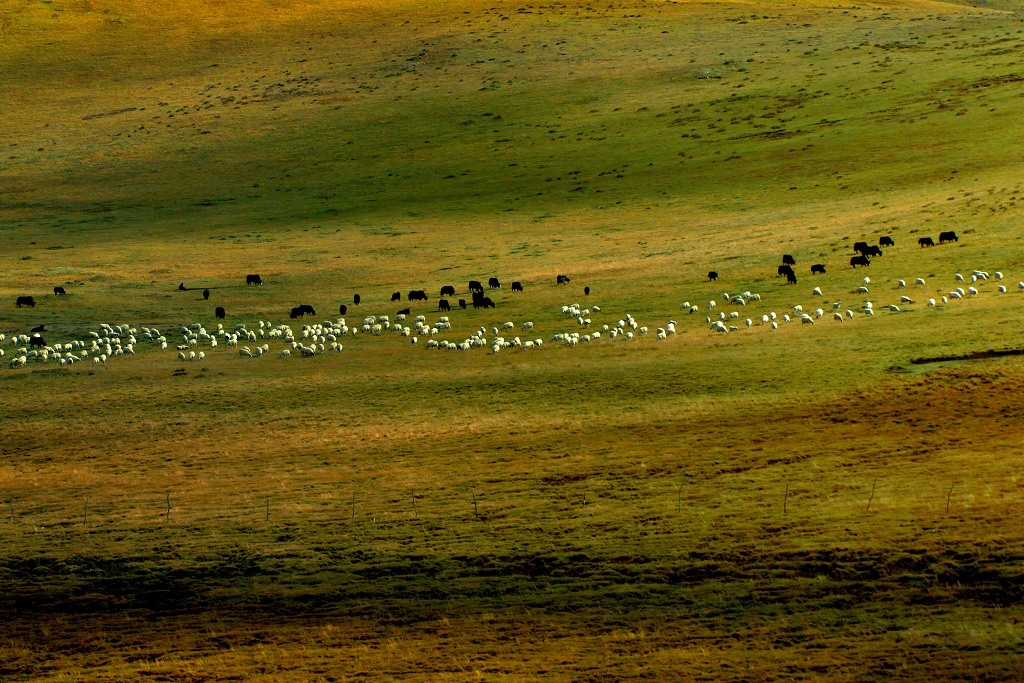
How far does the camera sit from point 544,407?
37.8 m

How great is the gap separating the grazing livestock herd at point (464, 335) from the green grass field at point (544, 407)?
501mm

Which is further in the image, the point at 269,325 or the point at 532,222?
the point at 532,222

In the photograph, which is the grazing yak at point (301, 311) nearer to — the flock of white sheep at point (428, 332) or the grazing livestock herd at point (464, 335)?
the grazing livestock herd at point (464, 335)

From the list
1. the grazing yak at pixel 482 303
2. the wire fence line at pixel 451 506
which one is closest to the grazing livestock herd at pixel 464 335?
the grazing yak at pixel 482 303

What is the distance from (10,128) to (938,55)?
70463 millimetres

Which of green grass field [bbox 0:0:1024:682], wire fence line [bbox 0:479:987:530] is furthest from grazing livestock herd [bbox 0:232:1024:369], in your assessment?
wire fence line [bbox 0:479:987:530]

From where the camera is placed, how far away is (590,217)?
7412 centimetres

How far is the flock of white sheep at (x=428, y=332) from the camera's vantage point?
4575cm

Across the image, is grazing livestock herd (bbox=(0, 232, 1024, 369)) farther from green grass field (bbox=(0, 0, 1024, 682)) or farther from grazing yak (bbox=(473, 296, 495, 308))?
green grass field (bbox=(0, 0, 1024, 682))

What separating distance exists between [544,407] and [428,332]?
38.4ft

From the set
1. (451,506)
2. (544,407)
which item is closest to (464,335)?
(544,407)

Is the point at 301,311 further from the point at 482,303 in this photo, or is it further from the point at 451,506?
the point at 451,506

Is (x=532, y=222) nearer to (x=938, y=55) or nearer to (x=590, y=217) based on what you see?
(x=590, y=217)

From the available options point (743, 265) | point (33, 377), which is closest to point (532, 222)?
point (743, 265)
